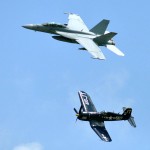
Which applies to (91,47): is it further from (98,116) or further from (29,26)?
(98,116)

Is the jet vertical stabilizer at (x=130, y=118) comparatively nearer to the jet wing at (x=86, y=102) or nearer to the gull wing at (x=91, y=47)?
the jet wing at (x=86, y=102)

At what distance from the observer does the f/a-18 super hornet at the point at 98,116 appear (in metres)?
72.9

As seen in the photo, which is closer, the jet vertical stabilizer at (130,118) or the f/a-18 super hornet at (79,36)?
the jet vertical stabilizer at (130,118)

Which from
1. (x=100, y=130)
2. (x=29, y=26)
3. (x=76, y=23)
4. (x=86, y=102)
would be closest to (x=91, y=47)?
(x=29, y=26)

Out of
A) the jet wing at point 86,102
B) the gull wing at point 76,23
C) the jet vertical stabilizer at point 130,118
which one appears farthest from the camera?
the gull wing at point 76,23

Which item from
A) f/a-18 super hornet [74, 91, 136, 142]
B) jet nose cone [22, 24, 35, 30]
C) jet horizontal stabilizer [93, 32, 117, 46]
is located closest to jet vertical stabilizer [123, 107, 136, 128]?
f/a-18 super hornet [74, 91, 136, 142]

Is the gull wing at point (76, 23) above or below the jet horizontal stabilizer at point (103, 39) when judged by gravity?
above

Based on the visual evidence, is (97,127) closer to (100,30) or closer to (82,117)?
(82,117)

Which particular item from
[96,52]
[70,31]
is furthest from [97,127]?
[70,31]

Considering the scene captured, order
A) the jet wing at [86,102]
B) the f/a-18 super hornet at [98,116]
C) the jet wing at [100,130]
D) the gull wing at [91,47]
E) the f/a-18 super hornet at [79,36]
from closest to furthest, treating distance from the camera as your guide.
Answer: the jet wing at [100,130] → the f/a-18 super hornet at [98,116] → the jet wing at [86,102] → the gull wing at [91,47] → the f/a-18 super hornet at [79,36]

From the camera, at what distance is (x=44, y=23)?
8894 cm

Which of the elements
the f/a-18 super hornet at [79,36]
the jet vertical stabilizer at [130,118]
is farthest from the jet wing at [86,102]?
the f/a-18 super hornet at [79,36]

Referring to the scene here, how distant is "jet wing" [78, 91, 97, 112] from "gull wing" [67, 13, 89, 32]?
1432 centimetres

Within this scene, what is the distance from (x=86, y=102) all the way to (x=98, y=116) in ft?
14.3
